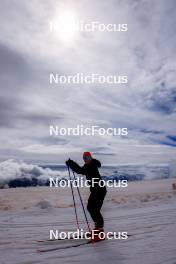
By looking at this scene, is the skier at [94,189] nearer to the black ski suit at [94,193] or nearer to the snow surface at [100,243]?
the black ski suit at [94,193]

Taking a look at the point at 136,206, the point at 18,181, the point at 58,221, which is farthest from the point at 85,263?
the point at 18,181

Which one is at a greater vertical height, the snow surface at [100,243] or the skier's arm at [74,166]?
the skier's arm at [74,166]

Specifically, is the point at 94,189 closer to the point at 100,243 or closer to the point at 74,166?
the point at 74,166

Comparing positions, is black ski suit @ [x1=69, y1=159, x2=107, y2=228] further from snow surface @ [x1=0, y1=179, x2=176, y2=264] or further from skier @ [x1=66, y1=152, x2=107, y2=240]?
snow surface @ [x1=0, y1=179, x2=176, y2=264]

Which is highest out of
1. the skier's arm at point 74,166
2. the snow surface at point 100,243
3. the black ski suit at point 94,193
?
the skier's arm at point 74,166

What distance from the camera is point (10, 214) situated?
13.7 metres

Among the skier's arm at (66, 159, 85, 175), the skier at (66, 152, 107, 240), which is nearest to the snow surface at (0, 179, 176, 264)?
the skier at (66, 152, 107, 240)

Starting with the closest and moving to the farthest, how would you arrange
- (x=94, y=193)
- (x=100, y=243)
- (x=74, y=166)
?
(x=100, y=243), (x=74, y=166), (x=94, y=193)

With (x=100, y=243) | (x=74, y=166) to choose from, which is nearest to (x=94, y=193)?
(x=74, y=166)

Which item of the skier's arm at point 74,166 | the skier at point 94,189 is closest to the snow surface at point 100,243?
the skier at point 94,189

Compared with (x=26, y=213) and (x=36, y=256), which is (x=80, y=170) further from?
(x=26, y=213)

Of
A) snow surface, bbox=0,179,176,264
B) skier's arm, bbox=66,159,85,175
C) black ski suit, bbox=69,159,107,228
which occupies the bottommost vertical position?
snow surface, bbox=0,179,176,264

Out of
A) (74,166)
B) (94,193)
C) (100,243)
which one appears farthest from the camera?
(94,193)

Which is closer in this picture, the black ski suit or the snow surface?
the snow surface
